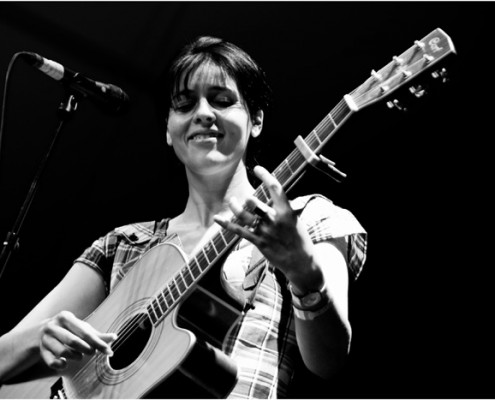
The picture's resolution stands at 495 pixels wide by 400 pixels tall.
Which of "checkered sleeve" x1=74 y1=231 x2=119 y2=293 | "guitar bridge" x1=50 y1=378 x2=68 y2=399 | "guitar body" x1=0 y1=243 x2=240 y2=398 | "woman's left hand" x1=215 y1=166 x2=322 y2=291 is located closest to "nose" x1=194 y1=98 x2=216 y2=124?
"guitar body" x1=0 y1=243 x2=240 y2=398

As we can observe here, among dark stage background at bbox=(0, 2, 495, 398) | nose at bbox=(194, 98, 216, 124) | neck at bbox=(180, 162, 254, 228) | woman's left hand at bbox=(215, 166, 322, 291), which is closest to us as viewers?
woman's left hand at bbox=(215, 166, 322, 291)

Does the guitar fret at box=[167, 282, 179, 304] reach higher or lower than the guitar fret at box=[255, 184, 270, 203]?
lower

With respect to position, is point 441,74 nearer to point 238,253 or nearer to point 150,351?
point 238,253

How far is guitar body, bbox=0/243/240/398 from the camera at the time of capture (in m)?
1.29

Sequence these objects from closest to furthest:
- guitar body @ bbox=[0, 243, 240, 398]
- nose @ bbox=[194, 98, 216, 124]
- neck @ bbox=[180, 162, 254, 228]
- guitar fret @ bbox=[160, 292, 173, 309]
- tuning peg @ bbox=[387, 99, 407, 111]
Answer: tuning peg @ bbox=[387, 99, 407, 111] < guitar body @ bbox=[0, 243, 240, 398] < guitar fret @ bbox=[160, 292, 173, 309] < nose @ bbox=[194, 98, 216, 124] < neck @ bbox=[180, 162, 254, 228]

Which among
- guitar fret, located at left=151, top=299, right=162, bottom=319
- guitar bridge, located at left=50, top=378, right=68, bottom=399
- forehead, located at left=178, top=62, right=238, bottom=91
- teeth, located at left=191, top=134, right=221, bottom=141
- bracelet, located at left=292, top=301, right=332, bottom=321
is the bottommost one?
guitar bridge, located at left=50, top=378, right=68, bottom=399

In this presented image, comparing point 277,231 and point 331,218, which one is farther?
point 331,218

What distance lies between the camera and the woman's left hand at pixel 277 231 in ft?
3.49

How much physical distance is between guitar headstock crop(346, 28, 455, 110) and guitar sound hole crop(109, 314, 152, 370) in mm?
726

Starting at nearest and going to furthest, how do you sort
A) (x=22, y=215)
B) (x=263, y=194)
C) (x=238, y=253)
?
(x=263, y=194) → (x=238, y=253) → (x=22, y=215)

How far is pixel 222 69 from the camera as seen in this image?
176 cm

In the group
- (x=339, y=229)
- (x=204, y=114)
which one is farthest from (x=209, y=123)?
(x=339, y=229)

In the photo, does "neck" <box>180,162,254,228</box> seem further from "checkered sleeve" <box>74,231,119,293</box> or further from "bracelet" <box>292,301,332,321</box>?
"bracelet" <box>292,301,332,321</box>

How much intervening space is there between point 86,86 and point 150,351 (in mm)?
833
